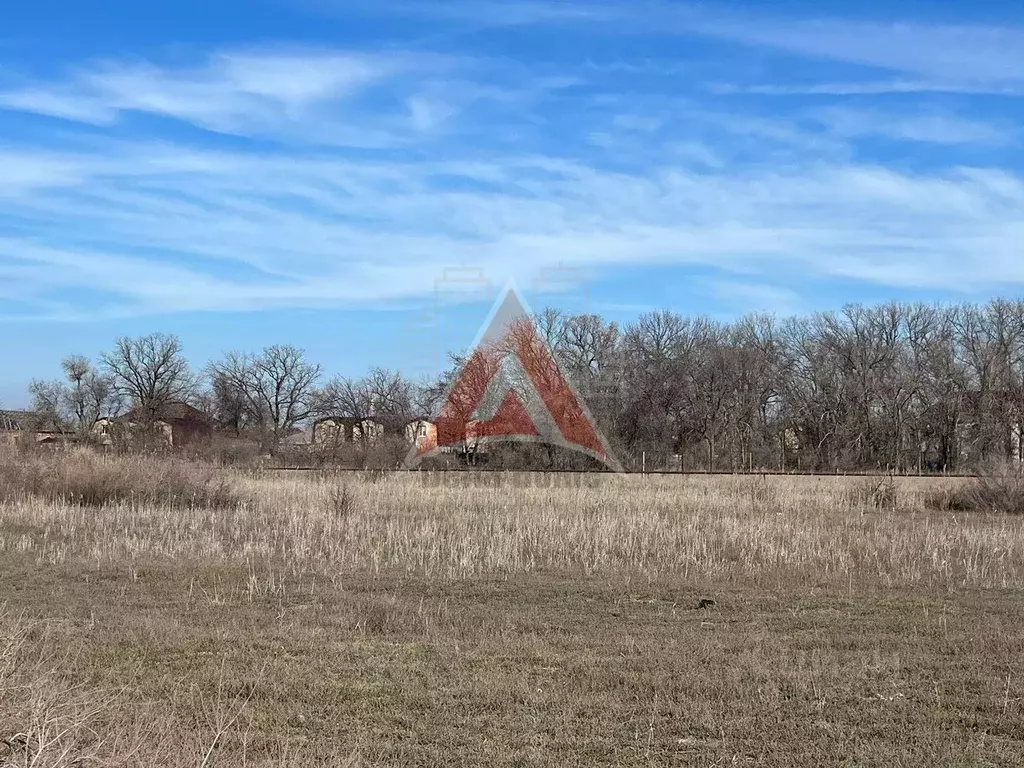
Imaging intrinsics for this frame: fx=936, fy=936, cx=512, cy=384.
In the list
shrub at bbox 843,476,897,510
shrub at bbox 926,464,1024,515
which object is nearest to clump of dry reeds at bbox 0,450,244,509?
shrub at bbox 843,476,897,510

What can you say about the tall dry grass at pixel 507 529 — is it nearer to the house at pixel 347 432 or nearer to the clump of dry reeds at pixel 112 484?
the clump of dry reeds at pixel 112 484

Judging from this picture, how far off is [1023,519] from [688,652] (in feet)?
57.7

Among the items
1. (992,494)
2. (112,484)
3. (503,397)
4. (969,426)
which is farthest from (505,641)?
(969,426)

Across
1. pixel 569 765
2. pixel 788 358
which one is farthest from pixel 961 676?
pixel 788 358

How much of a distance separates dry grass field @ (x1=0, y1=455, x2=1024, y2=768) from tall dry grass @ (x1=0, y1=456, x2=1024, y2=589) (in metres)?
0.12

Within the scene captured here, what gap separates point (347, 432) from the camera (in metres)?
50.2

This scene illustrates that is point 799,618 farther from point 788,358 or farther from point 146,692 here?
point 788,358

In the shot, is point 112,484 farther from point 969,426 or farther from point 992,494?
point 969,426

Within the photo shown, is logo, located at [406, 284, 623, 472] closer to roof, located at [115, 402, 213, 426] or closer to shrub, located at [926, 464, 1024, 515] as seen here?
shrub, located at [926, 464, 1024, 515]

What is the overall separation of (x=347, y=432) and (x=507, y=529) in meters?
32.8

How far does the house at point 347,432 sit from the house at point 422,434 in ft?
5.31

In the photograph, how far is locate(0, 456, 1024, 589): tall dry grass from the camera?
14.1 metres

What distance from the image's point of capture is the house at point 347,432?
46419mm

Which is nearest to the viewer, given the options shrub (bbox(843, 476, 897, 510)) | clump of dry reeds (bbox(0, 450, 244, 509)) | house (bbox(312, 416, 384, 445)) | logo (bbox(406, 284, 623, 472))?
clump of dry reeds (bbox(0, 450, 244, 509))
